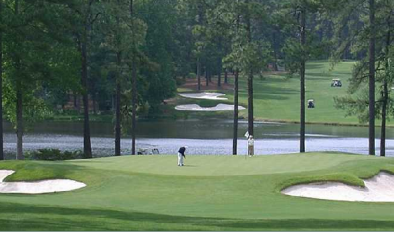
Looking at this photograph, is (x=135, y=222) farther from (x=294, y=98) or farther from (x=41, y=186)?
(x=294, y=98)

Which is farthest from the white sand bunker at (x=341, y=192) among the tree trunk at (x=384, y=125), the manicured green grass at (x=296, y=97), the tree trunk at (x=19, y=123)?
the manicured green grass at (x=296, y=97)

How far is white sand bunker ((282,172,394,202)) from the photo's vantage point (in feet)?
99.0

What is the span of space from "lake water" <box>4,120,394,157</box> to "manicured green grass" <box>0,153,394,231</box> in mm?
27787

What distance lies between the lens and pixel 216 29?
59.9 m

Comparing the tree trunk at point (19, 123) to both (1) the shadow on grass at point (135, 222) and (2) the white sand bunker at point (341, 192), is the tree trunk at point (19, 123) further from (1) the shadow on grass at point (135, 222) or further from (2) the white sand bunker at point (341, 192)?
(1) the shadow on grass at point (135, 222)

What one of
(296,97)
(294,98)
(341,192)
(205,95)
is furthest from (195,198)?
(296,97)

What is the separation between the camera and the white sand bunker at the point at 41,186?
31734 millimetres

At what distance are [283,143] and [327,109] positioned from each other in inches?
1801

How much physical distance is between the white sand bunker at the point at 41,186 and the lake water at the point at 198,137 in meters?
29.9

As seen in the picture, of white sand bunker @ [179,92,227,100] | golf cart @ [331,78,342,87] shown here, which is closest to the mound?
white sand bunker @ [179,92,227,100]

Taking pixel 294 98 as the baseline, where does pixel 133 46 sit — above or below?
above

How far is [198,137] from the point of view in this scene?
8469 cm

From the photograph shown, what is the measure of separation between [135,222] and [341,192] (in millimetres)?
12638

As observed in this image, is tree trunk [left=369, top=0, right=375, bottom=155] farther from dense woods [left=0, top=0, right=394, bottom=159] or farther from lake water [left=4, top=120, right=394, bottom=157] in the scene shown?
lake water [left=4, top=120, right=394, bottom=157]
